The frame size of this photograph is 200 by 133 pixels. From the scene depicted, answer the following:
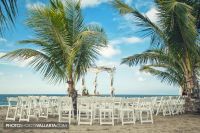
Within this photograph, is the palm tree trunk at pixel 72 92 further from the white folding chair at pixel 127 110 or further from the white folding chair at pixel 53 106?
the white folding chair at pixel 127 110

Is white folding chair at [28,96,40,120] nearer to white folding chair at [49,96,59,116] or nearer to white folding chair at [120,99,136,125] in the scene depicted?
white folding chair at [49,96,59,116]

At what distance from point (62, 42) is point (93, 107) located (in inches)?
124

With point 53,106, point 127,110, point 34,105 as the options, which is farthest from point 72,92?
point 127,110

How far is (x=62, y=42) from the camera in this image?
40.9 feet

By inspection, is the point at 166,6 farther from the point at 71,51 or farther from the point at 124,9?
the point at 71,51

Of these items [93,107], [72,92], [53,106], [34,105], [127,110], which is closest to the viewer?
[127,110]

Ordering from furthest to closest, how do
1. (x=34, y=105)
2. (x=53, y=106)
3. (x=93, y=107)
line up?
(x=53, y=106) < (x=34, y=105) < (x=93, y=107)

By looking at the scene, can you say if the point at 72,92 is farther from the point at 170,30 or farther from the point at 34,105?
the point at 170,30

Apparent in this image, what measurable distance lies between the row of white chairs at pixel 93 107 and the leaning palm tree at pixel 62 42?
1118 mm

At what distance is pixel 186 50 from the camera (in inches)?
509

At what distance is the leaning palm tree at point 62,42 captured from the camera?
12.3 metres

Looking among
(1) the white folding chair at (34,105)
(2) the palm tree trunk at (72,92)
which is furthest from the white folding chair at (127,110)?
(1) the white folding chair at (34,105)

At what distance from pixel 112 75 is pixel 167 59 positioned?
1062 centimetres

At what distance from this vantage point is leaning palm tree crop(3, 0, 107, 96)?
12344 mm
